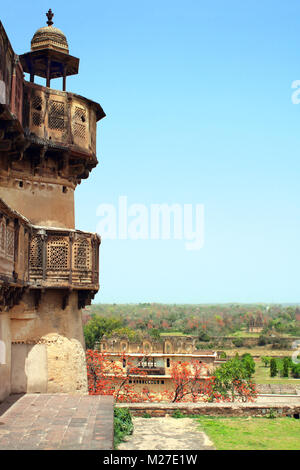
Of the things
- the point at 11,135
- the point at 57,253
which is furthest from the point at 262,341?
the point at 11,135

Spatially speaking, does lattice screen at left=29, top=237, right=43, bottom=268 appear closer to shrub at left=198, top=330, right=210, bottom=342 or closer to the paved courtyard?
the paved courtyard

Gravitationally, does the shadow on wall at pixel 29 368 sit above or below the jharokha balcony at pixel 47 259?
below

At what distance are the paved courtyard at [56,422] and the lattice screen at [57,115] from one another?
7133mm

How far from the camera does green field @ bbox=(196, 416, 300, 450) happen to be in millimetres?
11227

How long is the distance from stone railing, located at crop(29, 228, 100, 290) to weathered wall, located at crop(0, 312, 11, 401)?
1113 millimetres

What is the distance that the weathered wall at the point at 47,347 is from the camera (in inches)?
467

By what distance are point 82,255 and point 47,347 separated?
2583 millimetres

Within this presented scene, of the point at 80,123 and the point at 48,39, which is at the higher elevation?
the point at 48,39

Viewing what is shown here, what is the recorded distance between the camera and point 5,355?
11.1 m

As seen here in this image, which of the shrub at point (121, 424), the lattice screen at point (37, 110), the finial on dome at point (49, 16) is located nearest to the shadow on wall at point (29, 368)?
the shrub at point (121, 424)

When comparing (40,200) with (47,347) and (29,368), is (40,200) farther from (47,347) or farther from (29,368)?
(29,368)

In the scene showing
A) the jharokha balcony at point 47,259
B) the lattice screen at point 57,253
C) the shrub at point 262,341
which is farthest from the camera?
Result: the shrub at point 262,341

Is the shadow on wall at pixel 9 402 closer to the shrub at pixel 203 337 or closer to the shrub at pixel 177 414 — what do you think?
the shrub at pixel 177 414

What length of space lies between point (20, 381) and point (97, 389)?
10267mm
